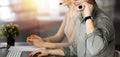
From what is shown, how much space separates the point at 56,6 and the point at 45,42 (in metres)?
0.60

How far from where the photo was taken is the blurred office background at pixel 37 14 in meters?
2.33

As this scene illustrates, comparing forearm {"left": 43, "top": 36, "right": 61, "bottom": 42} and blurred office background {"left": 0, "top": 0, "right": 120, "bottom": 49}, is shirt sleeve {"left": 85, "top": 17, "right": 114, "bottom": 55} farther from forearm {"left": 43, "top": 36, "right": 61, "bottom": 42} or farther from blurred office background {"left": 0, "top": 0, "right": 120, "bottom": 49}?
blurred office background {"left": 0, "top": 0, "right": 120, "bottom": 49}

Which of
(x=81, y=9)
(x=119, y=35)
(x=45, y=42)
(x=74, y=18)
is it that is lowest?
(x=119, y=35)

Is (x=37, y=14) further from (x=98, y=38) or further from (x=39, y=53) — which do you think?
(x=98, y=38)

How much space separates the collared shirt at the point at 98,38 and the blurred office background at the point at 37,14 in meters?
0.92

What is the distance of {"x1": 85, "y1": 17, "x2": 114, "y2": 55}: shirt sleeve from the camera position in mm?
1220

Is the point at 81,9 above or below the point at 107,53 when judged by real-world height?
above

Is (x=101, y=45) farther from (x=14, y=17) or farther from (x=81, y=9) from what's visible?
(x=14, y=17)

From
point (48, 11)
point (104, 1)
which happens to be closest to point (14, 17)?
point (48, 11)

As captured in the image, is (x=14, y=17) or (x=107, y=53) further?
(x=14, y=17)

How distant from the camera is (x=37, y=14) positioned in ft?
7.80

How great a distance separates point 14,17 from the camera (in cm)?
235

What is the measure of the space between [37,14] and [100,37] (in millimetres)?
1261

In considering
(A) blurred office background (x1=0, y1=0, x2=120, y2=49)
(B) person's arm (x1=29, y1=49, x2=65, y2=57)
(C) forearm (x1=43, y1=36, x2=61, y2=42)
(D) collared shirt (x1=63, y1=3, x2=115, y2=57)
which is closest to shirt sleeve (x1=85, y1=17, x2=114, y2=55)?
(D) collared shirt (x1=63, y1=3, x2=115, y2=57)
